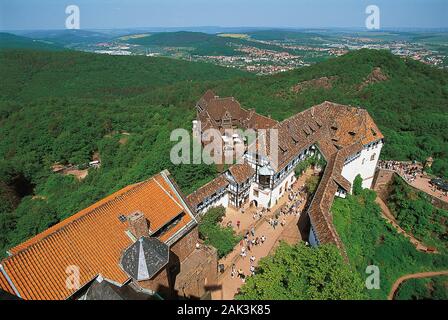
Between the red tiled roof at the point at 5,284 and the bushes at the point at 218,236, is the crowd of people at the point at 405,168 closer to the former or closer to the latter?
the bushes at the point at 218,236

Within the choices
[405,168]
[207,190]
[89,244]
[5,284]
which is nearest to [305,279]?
[89,244]

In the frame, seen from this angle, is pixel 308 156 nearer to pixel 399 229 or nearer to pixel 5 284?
pixel 399 229

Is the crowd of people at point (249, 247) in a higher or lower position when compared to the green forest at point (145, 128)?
lower

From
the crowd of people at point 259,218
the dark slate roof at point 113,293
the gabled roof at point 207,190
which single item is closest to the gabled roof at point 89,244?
the dark slate roof at point 113,293

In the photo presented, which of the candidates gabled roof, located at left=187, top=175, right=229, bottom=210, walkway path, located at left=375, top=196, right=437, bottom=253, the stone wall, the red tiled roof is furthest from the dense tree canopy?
the stone wall

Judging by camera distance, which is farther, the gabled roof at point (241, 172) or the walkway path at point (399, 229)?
the walkway path at point (399, 229)

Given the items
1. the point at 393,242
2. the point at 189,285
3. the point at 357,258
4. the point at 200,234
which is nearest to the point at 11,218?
the point at 200,234

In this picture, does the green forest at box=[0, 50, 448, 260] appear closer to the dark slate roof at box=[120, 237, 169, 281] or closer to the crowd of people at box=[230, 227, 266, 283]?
the crowd of people at box=[230, 227, 266, 283]
